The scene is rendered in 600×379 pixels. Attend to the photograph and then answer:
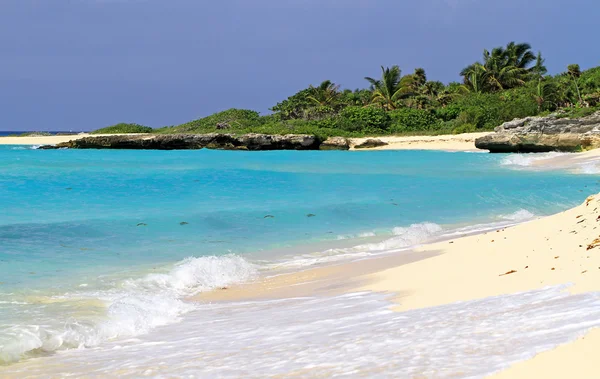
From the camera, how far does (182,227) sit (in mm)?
13234

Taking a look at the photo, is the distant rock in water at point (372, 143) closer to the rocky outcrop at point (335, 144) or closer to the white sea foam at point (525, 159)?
the rocky outcrop at point (335, 144)

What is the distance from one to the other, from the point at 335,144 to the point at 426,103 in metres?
15.0

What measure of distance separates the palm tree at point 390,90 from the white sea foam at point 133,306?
185 feet

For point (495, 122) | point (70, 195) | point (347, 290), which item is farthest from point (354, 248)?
point (495, 122)

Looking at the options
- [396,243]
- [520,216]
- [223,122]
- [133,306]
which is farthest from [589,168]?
[223,122]

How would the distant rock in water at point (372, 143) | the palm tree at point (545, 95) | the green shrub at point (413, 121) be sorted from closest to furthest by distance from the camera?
the distant rock in water at point (372, 143), the palm tree at point (545, 95), the green shrub at point (413, 121)

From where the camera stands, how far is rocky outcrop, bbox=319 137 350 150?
52.7 metres

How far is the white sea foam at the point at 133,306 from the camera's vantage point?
5.05 metres

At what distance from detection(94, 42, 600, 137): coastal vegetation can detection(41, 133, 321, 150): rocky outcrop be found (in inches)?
98.4

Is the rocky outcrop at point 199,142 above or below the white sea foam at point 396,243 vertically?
above

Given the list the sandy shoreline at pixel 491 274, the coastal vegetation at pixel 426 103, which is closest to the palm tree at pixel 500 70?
the coastal vegetation at pixel 426 103

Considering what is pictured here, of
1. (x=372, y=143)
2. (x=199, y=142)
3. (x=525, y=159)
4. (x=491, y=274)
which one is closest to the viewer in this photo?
(x=491, y=274)

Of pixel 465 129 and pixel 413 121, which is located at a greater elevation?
pixel 413 121

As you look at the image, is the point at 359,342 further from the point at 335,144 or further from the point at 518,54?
the point at 518,54
